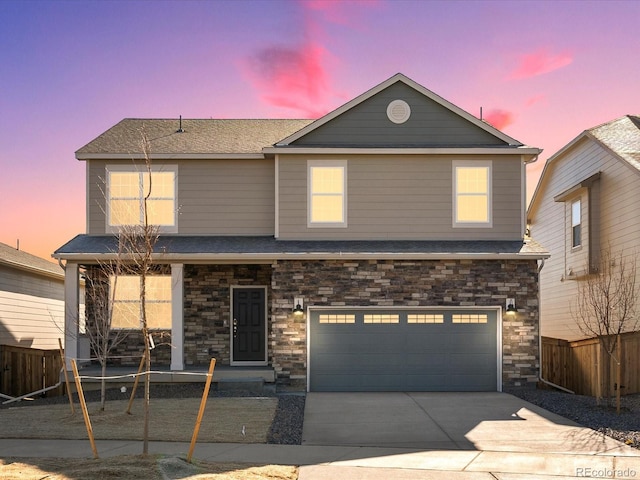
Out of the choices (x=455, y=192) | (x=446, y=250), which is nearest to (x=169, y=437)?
(x=446, y=250)

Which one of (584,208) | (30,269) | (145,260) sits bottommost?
(30,269)

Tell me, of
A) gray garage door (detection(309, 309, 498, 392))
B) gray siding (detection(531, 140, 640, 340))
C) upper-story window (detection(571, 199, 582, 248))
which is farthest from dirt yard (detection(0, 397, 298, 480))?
upper-story window (detection(571, 199, 582, 248))

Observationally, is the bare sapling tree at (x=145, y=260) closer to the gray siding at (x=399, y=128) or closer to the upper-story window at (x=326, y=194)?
the upper-story window at (x=326, y=194)

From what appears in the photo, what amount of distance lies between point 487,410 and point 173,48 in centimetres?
1070

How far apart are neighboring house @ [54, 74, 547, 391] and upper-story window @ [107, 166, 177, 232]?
35 mm

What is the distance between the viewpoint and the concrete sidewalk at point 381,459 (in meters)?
8.98

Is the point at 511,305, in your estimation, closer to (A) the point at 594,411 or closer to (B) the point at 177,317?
(A) the point at 594,411

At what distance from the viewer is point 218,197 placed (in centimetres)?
1861

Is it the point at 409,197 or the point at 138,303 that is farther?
the point at 138,303

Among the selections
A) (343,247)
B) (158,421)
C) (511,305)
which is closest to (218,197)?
(343,247)

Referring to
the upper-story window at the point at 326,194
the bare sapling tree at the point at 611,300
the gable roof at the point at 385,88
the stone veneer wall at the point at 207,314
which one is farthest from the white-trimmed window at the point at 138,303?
the bare sapling tree at the point at 611,300

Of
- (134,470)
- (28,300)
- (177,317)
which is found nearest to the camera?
(134,470)

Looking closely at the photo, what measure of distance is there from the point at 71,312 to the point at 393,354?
7.38 m

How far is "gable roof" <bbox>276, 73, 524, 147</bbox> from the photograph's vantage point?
59.2 feet
